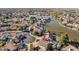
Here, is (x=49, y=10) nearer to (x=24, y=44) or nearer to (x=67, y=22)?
(x=67, y=22)
